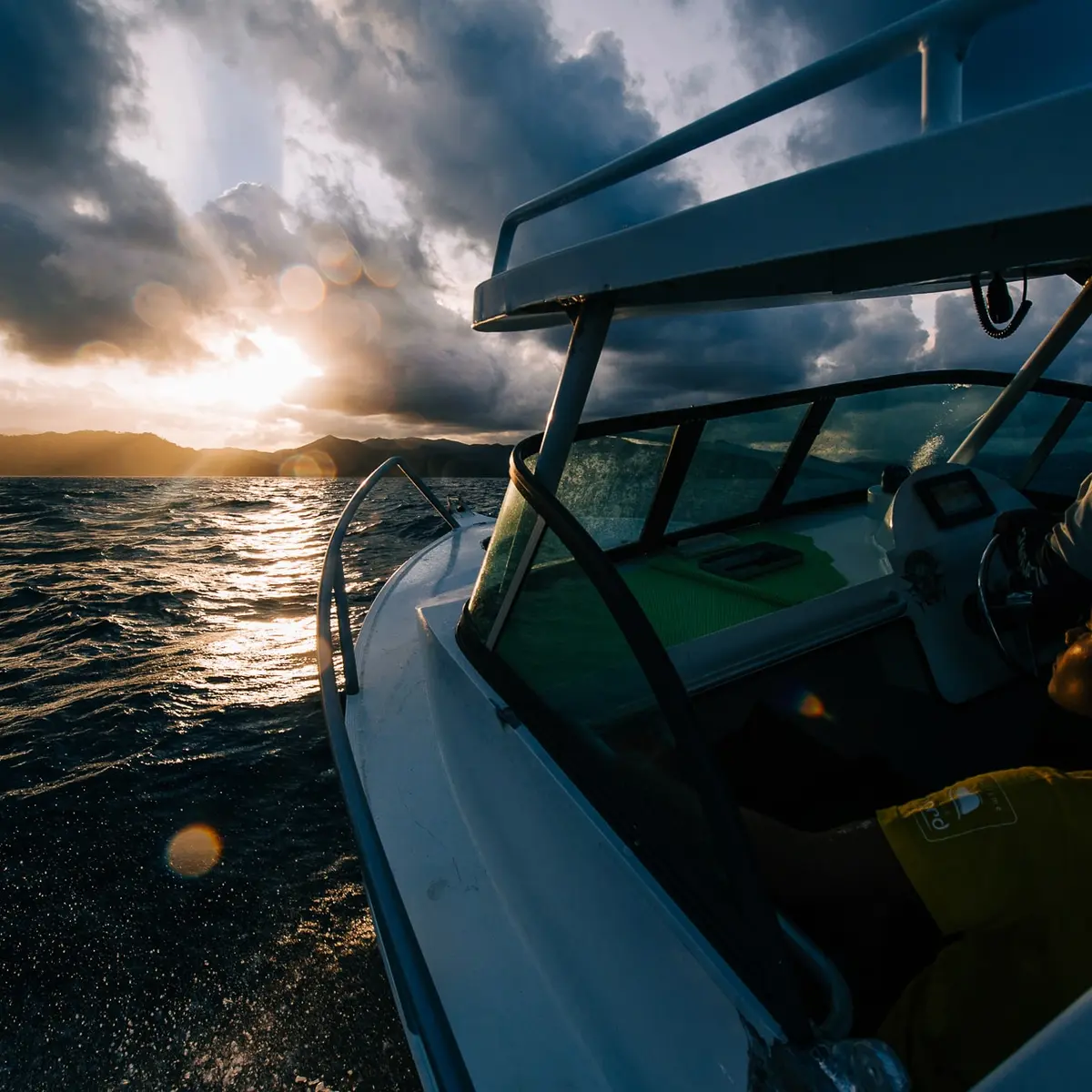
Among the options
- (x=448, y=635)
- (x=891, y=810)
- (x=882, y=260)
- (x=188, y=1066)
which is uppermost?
(x=882, y=260)

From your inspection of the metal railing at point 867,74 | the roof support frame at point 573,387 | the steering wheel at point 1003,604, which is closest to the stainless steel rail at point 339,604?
the roof support frame at point 573,387

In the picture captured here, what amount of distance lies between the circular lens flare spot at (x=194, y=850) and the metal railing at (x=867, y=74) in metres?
3.93

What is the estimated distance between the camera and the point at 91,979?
2.59 meters

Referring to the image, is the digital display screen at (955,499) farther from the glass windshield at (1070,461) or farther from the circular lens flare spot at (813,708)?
the glass windshield at (1070,461)

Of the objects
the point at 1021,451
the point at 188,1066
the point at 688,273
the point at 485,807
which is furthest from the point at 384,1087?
the point at 1021,451

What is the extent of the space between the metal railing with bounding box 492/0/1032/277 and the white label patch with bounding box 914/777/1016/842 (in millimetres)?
1034

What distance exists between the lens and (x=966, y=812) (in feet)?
2.88

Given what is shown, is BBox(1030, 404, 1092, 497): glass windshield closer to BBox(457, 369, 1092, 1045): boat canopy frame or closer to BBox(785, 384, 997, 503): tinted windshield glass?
BBox(457, 369, 1092, 1045): boat canopy frame

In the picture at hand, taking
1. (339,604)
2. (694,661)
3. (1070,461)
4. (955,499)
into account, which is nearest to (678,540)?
(955,499)

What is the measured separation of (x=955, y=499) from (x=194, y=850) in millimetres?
4499

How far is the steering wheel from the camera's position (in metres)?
2.05

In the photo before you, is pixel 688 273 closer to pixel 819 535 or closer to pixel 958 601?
pixel 958 601

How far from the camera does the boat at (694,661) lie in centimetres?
86

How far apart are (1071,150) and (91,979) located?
4080 mm
